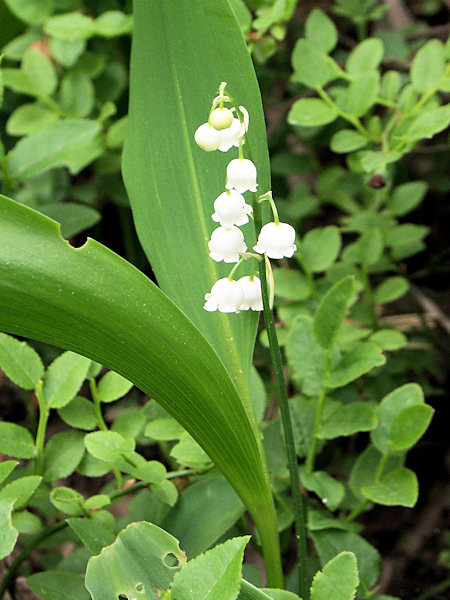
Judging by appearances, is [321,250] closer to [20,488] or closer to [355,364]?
[355,364]

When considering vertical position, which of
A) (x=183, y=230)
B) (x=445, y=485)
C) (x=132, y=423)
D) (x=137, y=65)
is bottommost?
(x=445, y=485)

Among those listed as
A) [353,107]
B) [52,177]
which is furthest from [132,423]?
[52,177]

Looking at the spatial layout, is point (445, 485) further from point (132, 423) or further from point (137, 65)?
point (137, 65)

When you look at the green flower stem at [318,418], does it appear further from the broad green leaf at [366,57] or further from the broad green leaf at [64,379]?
the broad green leaf at [366,57]

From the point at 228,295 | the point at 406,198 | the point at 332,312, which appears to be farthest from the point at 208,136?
the point at 406,198

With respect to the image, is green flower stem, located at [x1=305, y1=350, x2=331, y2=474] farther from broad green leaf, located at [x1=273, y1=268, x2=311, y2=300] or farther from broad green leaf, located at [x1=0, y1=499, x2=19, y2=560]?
broad green leaf, located at [x1=0, y1=499, x2=19, y2=560]

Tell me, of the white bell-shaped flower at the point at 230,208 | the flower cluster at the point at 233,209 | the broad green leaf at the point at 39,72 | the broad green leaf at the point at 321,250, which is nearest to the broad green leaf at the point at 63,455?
Result: the flower cluster at the point at 233,209
